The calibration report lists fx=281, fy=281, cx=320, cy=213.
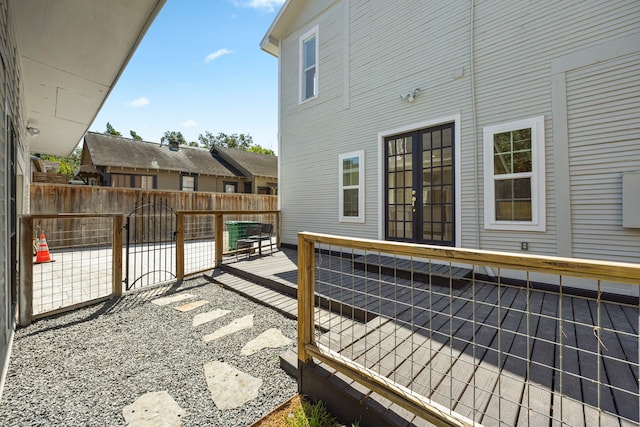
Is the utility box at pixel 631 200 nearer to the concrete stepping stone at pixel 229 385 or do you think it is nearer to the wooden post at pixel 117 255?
the concrete stepping stone at pixel 229 385

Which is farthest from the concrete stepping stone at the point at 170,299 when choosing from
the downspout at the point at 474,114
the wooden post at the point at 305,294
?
the downspout at the point at 474,114

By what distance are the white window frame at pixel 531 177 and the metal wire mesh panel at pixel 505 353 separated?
34.3 inches

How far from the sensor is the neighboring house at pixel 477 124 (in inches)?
135

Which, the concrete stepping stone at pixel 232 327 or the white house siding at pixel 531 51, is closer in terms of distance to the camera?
the concrete stepping stone at pixel 232 327

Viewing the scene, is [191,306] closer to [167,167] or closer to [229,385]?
[229,385]

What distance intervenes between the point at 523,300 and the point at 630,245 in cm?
138

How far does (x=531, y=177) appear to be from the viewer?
389cm

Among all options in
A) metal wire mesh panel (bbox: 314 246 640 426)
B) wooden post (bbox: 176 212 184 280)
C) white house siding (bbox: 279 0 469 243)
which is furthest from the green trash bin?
metal wire mesh panel (bbox: 314 246 640 426)

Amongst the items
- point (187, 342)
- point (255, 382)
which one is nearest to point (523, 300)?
point (255, 382)

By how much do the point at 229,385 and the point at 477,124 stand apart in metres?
4.71

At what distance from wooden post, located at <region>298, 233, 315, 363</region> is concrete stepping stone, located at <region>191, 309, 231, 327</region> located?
1.63 m

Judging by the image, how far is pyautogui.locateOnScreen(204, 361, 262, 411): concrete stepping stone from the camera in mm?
2008

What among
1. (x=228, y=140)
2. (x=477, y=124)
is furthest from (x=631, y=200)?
(x=228, y=140)

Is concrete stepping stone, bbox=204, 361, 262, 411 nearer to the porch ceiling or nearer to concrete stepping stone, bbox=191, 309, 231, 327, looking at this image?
concrete stepping stone, bbox=191, 309, 231, 327
